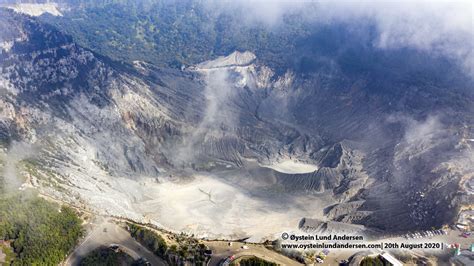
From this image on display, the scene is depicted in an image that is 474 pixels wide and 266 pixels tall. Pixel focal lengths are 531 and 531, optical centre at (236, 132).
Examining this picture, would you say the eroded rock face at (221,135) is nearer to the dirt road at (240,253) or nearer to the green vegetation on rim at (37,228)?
the green vegetation on rim at (37,228)

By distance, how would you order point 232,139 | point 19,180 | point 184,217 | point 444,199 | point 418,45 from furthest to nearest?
point 418,45, point 232,139, point 184,217, point 444,199, point 19,180

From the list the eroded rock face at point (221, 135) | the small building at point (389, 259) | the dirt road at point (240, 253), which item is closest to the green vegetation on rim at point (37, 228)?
the eroded rock face at point (221, 135)

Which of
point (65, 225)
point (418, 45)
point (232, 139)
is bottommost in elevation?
point (65, 225)

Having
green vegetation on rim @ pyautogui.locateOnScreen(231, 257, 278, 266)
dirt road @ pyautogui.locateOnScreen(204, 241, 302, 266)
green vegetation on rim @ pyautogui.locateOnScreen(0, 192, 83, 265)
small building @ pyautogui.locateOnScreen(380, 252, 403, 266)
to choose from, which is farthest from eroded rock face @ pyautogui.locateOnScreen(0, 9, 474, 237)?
green vegetation on rim @ pyautogui.locateOnScreen(231, 257, 278, 266)

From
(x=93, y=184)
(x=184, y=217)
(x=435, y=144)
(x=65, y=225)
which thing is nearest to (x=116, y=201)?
(x=93, y=184)

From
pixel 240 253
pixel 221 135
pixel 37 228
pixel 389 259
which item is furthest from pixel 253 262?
pixel 221 135

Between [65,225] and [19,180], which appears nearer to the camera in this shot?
[65,225]

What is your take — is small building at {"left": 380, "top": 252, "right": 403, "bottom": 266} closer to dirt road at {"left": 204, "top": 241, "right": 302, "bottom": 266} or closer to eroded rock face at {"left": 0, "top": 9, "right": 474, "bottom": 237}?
dirt road at {"left": 204, "top": 241, "right": 302, "bottom": 266}

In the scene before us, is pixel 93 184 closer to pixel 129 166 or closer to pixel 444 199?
pixel 129 166
